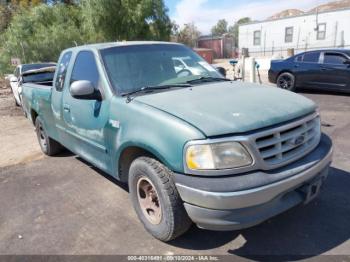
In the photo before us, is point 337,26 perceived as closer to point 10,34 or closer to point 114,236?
point 10,34

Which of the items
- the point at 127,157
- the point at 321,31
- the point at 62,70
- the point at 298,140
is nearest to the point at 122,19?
the point at 62,70

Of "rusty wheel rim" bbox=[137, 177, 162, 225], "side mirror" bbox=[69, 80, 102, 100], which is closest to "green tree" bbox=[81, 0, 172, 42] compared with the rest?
"side mirror" bbox=[69, 80, 102, 100]

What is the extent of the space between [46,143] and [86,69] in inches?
97.0

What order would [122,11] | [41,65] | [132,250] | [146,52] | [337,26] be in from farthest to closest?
1. [337,26]
2. [122,11]
3. [41,65]
4. [146,52]
5. [132,250]

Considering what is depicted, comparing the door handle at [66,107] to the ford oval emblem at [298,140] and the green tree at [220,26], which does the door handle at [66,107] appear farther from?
the green tree at [220,26]

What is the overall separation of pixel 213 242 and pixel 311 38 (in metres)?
30.5

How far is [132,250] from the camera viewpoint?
3000mm

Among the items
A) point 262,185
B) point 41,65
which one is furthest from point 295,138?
point 41,65

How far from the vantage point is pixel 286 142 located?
2.71 meters

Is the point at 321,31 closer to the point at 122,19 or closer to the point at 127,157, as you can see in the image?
the point at 122,19

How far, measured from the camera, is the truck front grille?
2539 millimetres

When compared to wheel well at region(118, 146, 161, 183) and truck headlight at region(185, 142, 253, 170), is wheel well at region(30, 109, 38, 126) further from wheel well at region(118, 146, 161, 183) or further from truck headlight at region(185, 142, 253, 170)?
truck headlight at region(185, 142, 253, 170)

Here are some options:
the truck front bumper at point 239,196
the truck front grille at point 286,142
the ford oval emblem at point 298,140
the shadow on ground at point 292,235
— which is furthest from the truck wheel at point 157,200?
the ford oval emblem at point 298,140

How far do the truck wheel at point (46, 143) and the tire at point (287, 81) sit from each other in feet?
28.1
